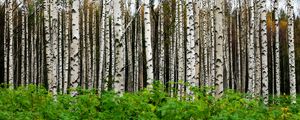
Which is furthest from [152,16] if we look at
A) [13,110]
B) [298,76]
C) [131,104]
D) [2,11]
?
[131,104]

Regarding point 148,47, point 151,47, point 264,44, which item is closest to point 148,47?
point 148,47

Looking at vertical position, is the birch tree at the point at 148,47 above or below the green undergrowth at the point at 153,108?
above

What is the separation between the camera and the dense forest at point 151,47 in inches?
385

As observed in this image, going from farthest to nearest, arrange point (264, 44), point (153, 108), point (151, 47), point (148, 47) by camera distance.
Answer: point (151, 47)
point (264, 44)
point (148, 47)
point (153, 108)

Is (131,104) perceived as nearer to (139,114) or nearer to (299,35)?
(139,114)

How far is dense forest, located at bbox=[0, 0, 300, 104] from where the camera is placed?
32.1ft

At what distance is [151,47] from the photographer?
585 inches

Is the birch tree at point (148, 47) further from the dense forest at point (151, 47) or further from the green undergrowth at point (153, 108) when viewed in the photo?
the green undergrowth at point (153, 108)

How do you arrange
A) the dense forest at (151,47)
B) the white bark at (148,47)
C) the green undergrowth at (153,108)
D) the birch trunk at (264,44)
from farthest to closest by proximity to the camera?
the birch trunk at (264,44) → the white bark at (148,47) → the dense forest at (151,47) → the green undergrowth at (153,108)

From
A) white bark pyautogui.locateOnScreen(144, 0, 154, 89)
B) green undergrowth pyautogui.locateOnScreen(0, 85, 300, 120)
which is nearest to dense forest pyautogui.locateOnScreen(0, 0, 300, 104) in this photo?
white bark pyautogui.locateOnScreen(144, 0, 154, 89)

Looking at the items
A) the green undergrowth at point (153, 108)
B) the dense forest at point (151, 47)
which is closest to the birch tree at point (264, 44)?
the dense forest at point (151, 47)

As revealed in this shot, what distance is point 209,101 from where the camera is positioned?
21.6 feet

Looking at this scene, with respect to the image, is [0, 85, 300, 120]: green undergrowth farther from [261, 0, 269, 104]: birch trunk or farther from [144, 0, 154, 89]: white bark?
[261, 0, 269, 104]: birch trunk

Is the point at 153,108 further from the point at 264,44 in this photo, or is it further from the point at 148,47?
the point at 264,44
